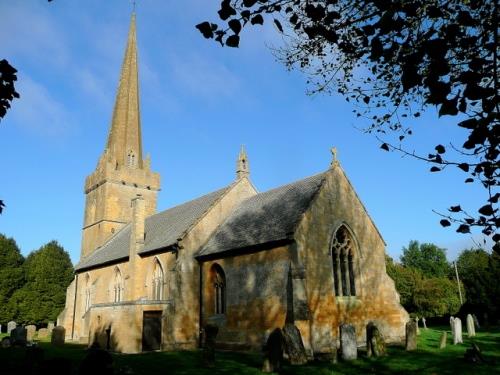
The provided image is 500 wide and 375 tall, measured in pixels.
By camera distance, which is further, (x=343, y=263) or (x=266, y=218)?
(x=266, y=218)

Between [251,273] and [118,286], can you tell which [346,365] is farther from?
[118,286]

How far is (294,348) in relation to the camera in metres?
15.2


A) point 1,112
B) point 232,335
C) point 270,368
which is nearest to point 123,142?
point 232,335

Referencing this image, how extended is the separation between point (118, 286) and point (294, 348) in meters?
17.6

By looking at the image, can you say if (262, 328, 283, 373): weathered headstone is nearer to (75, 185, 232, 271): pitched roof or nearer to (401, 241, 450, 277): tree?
(75, 185, 232, 271): pitched roof

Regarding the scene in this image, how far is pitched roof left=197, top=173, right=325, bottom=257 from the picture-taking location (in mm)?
20453

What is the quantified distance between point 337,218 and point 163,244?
32.8ft

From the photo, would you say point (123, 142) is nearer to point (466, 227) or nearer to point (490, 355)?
point (490, 355)

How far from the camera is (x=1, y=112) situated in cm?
675

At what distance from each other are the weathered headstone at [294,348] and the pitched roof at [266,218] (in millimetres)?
4805

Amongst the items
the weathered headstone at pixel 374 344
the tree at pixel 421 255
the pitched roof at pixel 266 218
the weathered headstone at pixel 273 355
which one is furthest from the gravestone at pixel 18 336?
the tree at pixel 421 255

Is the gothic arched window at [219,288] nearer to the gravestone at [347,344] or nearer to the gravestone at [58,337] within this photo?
the gravestone at [347,344]

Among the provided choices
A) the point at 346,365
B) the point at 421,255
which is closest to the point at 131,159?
the point at 346,365

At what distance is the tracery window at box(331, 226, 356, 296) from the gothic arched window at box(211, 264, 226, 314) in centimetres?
581
